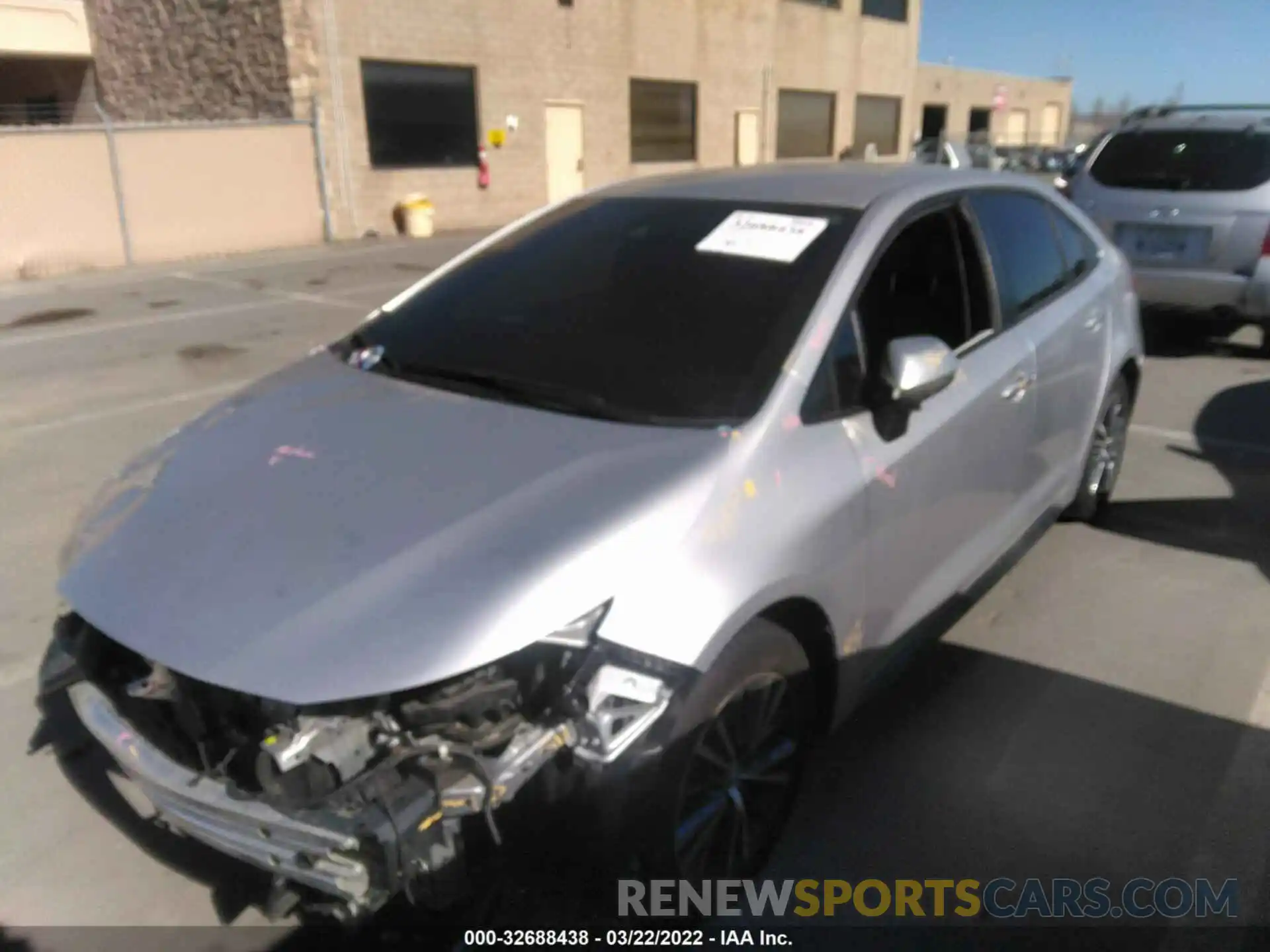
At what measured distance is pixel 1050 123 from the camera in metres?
53.6

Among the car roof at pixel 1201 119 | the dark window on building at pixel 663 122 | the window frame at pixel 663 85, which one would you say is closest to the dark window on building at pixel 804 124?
the window frame at pixel 663 85

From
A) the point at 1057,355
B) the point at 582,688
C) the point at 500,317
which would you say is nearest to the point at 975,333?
the point at 1057,355

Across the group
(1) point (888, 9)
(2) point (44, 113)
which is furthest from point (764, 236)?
(1) point (888, 9)

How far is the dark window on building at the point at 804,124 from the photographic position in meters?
27.8

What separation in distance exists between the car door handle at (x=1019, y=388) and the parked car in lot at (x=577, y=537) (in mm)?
24

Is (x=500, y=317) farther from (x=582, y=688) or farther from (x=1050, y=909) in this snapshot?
(x=1050, y=909)

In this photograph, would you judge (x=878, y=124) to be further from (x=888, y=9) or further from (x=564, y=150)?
(x=564, y=150)

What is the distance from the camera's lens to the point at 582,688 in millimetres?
2018

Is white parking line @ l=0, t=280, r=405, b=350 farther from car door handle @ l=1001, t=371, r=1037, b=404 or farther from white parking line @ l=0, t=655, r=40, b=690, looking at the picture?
car door handle @ l=1001, t=371, r=1037, b=404

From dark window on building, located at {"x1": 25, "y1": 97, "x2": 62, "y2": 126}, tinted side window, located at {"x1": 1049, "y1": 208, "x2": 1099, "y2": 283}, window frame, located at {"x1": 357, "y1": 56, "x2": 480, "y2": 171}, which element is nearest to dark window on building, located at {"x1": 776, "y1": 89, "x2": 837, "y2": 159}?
window frame, located at {"x1": 357, "y1": 56, "x2": 480, "y2": 171}

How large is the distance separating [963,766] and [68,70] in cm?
2510

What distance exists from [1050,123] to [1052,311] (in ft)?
186

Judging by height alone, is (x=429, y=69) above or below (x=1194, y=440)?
above

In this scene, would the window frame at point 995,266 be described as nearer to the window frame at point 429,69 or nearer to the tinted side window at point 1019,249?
the tinted side window at point 1019,249
